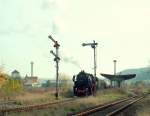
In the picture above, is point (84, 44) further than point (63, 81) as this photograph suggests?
No

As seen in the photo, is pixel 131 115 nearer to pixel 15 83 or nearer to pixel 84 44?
pixel 84 44

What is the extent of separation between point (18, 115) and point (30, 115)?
68cm

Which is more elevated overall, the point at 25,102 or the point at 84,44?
the point at 84,44

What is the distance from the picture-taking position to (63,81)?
139 metres

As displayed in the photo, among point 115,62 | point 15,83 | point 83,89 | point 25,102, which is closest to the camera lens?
point 25,102

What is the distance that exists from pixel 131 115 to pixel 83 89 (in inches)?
1195

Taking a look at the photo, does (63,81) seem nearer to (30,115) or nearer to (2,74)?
(2,74)

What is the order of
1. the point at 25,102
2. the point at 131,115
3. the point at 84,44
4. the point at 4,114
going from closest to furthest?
1. the point at 4,114
2. the point at 131,115
3. the point at 25,102
4. the point at 84,44

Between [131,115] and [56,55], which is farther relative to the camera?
[56,55]

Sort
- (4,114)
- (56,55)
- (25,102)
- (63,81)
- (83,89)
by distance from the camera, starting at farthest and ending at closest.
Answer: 1. (63,81)
2. (83,89)
3. (56,55)
4. (25,102)
5. (4,114)

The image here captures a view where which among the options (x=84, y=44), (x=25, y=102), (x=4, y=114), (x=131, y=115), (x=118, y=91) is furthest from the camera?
(x=118, y=91)

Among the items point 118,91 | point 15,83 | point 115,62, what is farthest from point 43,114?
point 115,62

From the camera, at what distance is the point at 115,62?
123 metres

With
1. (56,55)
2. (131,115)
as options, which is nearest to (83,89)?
(56,55)
